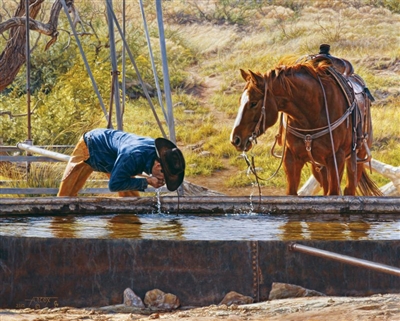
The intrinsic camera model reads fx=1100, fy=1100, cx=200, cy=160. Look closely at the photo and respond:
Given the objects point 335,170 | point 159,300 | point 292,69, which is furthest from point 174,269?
point 335,170

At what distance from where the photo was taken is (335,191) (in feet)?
33.4

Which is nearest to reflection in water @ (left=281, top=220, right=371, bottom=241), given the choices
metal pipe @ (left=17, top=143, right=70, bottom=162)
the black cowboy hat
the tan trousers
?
the black cowboy hat

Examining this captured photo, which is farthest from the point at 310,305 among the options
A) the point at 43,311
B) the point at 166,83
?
the point at 166,83

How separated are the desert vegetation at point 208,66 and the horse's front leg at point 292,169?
4.39 meters

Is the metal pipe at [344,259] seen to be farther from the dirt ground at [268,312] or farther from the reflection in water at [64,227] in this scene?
the reflection in water at [64,227]

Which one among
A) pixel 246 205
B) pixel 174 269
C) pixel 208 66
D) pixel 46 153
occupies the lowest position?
pixel 174 269

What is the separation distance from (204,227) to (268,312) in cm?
225

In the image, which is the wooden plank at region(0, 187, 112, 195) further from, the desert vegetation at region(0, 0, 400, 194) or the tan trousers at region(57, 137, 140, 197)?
the tan trousers at region(57, 137, 140, 197)

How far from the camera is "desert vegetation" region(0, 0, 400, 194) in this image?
19.8 meters

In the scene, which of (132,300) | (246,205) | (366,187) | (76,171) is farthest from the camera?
(366,187)

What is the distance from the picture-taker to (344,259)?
229 inches

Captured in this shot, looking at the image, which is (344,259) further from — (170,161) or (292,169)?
(292,169)

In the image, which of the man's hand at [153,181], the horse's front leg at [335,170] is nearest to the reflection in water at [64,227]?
the man's hand at [153,181]

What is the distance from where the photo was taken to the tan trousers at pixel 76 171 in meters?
9.55
